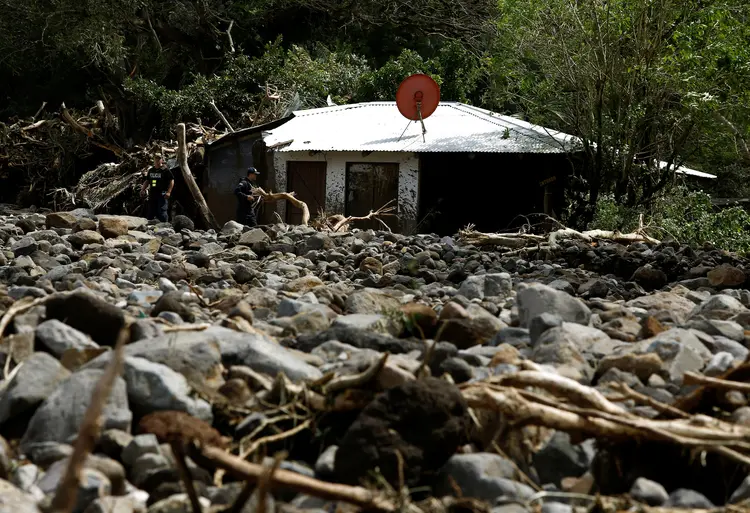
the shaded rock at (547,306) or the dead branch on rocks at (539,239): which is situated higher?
the shaded rock at (547,306)

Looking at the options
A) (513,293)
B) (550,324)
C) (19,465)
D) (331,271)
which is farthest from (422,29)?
(19,465)

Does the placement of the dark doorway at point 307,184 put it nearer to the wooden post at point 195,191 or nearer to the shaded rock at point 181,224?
the wooden post at point 195,191

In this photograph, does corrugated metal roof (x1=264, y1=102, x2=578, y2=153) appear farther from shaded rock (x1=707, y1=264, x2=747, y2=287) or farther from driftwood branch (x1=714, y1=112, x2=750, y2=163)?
shaded rock (x1=707, y1=264, x2=747, y2=287)

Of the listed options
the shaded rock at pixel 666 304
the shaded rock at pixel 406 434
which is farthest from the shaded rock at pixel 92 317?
the shaded rock at pixel 666 304

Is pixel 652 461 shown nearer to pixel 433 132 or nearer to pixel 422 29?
pixel 433 132

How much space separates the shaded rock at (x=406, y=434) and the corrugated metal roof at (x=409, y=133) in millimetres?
14077

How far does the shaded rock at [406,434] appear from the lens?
2.73 meters

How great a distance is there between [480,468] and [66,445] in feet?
4.36

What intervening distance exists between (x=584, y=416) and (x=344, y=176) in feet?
50.7

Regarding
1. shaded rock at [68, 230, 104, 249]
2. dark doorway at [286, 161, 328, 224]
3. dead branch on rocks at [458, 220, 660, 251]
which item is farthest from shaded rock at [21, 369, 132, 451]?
dark doorway at [286, 161, 328, 224]

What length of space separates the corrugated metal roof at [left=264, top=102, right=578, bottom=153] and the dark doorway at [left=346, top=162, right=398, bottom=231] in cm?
55

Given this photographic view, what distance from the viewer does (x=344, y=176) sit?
1822 centimetres

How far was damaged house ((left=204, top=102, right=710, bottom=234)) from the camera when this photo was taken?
1750 cm

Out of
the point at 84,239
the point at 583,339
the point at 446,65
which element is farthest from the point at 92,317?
the point at 446,65
